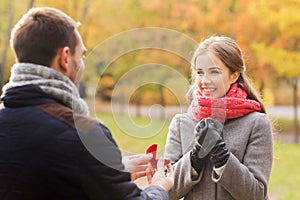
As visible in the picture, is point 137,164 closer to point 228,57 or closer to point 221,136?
point 221,136

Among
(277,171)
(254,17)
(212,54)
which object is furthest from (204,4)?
(212,54)

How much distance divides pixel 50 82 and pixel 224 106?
3.67ft

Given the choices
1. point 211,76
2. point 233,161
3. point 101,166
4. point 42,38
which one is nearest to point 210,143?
point 233,161

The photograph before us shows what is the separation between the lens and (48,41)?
2145 millimetres

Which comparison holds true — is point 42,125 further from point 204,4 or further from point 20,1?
point 204,4

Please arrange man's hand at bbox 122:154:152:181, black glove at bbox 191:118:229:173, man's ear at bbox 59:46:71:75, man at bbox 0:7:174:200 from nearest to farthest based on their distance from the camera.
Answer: man at bbox 0:7:174:200 < man's ear at bbox 59:46:71:75 < man's hand at bbox 122:154:152:181 < black glove at bbox 191:118:229:173

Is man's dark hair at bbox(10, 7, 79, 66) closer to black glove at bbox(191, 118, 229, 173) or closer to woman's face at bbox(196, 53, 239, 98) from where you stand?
black glove at bbox(191, 118, 229, 173)

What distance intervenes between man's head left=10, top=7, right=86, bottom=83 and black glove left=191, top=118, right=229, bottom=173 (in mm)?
806

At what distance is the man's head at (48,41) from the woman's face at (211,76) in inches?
36.9

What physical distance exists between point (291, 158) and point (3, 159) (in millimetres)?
13306

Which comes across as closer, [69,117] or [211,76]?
[69,117]

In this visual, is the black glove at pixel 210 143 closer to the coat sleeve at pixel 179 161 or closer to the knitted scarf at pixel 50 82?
the coat sleeve at pixel 179 161

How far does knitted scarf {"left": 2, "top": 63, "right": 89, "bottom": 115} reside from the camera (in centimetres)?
215

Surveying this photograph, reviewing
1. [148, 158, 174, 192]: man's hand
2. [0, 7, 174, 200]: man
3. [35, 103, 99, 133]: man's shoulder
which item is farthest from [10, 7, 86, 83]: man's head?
[148, 158, 174, 192]: man's hand
